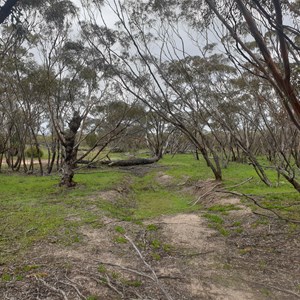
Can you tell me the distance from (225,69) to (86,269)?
49.2 ft

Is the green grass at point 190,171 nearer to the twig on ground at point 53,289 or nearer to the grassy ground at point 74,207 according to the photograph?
the grassy ground at point 74,207

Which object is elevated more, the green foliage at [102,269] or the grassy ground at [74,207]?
the grassy ground at [74,207]

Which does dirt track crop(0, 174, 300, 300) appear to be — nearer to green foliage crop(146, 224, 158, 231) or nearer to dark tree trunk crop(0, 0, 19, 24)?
green foliage crop(146, 224, 158, 231)

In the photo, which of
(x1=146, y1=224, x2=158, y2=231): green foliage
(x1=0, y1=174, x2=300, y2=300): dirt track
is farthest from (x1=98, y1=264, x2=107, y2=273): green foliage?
(x1=146, y1=224, x2=158, y2=231): green foliage

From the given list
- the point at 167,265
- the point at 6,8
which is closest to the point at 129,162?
the point at 167,265

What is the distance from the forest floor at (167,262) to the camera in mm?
4754

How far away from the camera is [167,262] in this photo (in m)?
5.99

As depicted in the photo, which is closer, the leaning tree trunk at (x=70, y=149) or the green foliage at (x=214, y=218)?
the green foliage at (x=214, y=218)

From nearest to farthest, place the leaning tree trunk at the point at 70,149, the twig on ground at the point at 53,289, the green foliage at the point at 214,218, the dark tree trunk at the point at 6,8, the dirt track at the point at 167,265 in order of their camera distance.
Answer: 1. the twig on ground at the point at 53,289
2. the dirt track at the point at 167,265
3. the dark tree trunk at the point at 6,8
4. the green foliage at the point at 214,218
5. the leaning tree trunk at the point at 70,149

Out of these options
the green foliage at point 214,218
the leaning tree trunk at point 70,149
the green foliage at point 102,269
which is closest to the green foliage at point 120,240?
the green foliage at point 102,269

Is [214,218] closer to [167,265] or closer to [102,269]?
[167,265]

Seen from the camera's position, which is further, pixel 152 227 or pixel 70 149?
pixel 70 149

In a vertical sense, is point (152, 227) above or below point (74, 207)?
below

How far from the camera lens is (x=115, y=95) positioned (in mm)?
20406
